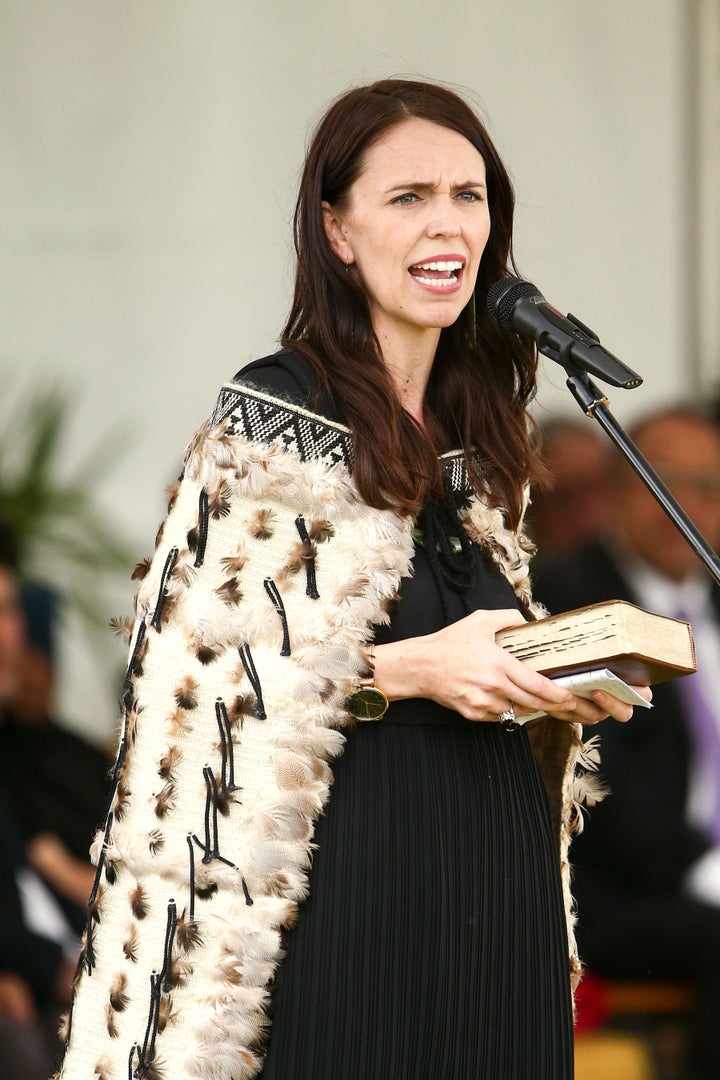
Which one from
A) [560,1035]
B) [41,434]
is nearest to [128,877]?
[560,1035]

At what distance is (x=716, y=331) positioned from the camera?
522cm

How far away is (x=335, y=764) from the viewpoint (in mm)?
1933

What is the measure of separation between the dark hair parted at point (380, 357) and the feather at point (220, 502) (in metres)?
0.17

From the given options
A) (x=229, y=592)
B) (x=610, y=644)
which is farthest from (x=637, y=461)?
(x=229, y=592)

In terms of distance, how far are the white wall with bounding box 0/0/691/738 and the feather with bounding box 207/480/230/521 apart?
291 cm

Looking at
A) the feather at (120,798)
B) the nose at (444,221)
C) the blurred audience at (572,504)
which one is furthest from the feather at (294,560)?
the blurred audience at (572,504)

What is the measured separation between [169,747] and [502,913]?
0.47m

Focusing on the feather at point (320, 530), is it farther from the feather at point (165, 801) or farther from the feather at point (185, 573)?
the feather at point (165, 801)

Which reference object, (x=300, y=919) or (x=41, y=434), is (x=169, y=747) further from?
(x=41, y=434)

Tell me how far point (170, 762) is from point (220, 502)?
328mm

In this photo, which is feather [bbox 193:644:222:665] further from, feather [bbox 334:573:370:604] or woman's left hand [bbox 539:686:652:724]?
woman's left hand [bbox 539:686:652:724]

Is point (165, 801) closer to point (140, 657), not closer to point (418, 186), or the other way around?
point (140, 657)

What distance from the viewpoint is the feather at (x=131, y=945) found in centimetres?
194

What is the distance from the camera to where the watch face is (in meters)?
1.90
